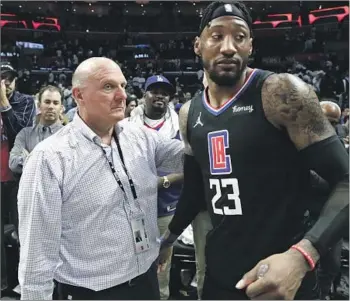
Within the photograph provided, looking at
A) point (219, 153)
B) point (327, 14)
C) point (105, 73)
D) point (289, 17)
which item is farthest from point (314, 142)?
point (289, 17)

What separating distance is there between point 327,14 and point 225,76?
65.7ft

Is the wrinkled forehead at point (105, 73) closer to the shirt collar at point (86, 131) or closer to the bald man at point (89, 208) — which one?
the bald man at point (89, 208)

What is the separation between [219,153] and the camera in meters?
1.62

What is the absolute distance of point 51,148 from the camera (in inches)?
67.3

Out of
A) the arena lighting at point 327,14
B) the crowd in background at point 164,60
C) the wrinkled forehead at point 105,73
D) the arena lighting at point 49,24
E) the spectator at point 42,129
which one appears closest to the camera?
the wrinkled forehead at point 105,73

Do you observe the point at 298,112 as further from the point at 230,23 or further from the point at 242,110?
the point at 230,23

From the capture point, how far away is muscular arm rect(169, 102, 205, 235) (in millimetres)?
1863

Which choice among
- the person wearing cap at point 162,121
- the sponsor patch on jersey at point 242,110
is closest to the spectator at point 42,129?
the person wearing cap at point 162,121

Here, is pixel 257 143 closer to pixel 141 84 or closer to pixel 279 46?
pixel 141 84

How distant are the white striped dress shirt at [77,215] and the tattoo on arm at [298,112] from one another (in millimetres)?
697

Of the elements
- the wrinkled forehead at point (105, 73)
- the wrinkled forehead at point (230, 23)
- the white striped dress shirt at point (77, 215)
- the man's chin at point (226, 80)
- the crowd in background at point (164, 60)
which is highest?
the crowd in background at point (164, 60)

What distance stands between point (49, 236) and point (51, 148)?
1.12 feet

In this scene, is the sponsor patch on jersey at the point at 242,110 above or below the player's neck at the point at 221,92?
below

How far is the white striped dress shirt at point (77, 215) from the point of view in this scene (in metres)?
1.65
